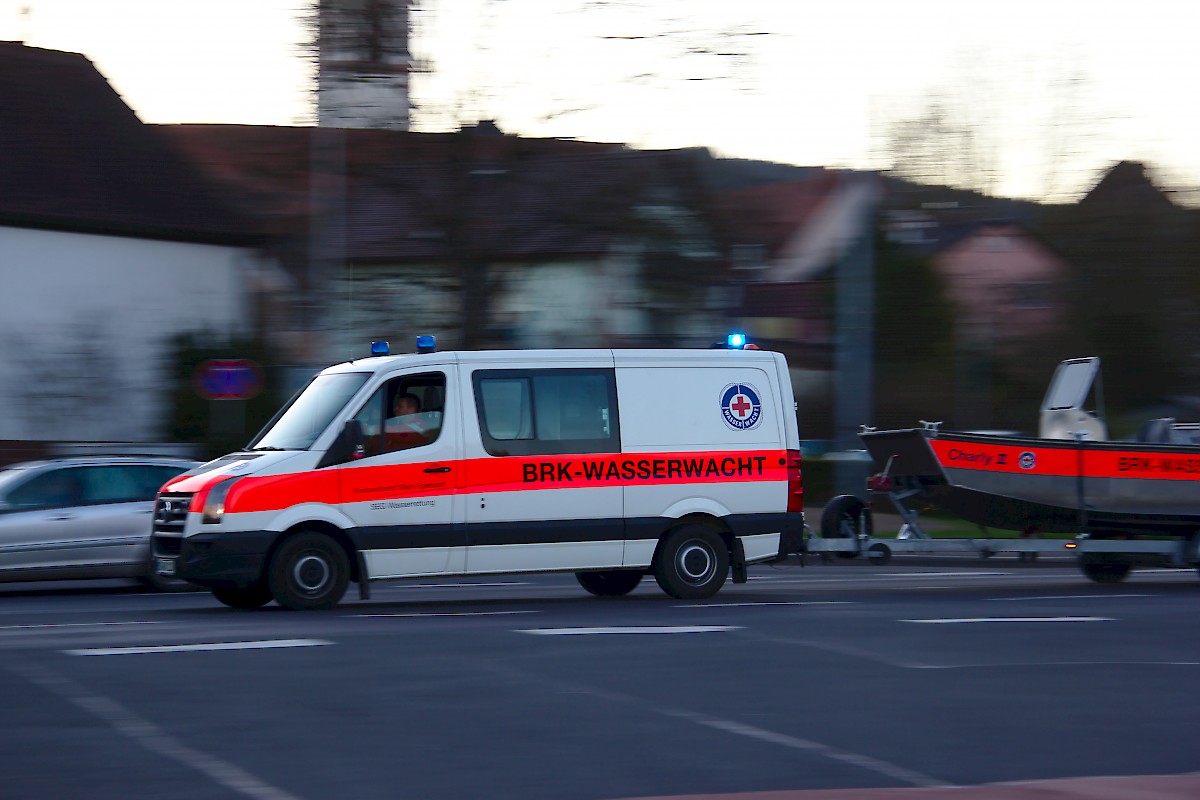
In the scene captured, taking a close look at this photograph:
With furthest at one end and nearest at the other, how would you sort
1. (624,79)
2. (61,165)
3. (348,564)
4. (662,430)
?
(61,165)
(624,79)
(662,430)
(348,564)

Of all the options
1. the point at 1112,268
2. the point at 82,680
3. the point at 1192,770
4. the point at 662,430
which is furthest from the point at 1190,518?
the point at 1112,268

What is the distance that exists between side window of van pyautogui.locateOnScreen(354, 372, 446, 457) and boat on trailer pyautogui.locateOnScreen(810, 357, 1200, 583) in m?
4.93

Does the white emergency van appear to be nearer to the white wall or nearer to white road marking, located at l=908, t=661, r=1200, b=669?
white road marking, located at l=908, t=661, r=1200, b=669

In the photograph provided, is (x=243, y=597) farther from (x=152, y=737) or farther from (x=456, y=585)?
(x=152, y=737)

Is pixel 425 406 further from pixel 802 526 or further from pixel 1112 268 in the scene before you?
pixel 1112 268

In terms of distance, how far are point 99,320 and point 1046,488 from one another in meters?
22.1

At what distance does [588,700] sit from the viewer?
8438mm

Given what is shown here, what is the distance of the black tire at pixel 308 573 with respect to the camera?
12.9 metres

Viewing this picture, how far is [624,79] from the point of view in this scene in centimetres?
2697

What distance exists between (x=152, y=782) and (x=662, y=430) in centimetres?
844

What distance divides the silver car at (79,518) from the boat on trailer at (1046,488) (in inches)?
263

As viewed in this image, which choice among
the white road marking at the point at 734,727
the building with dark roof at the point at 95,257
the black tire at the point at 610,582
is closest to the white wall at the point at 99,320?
the building with dark roof at the point at 95,257

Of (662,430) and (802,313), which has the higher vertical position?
(802,313)

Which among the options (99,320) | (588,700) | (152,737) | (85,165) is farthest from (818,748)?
(85,165)
